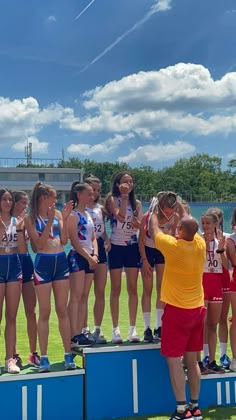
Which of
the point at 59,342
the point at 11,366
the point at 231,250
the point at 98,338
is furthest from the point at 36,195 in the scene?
the point at 59,342

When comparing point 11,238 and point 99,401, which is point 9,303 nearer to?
point 11,238

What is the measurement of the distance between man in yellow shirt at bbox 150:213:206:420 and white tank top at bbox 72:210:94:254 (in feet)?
3.21

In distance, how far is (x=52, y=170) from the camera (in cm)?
4722

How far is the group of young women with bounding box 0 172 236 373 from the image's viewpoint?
4.86 metres

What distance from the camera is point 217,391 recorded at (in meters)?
5.23

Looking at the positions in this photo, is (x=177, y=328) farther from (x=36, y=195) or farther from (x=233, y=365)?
(x=36, y=195)

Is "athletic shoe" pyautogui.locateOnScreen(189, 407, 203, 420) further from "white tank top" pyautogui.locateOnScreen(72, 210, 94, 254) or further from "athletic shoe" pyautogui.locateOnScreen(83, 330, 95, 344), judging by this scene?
"white tank top" pyautogui.locateOnScreen(72, 210, 94, 254)

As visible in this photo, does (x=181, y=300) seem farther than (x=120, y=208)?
No

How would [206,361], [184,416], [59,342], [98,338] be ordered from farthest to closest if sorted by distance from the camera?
1. [59,342]
2. [98,338]
3. [206,361]
4. [184,416]

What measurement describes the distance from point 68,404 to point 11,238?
1.58 metres

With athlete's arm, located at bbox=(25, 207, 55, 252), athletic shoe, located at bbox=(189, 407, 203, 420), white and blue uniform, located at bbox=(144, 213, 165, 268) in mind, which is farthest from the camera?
white and blue uniform, located at bbox=(144, 213, 165, 268)

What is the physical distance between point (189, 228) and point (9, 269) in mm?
1699

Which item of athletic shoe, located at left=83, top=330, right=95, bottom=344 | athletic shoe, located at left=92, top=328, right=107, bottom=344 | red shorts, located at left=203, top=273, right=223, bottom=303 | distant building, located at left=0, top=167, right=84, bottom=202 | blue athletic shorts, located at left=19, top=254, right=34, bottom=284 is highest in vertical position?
distant building, located at left=0, top=167, right=84, bottom=202

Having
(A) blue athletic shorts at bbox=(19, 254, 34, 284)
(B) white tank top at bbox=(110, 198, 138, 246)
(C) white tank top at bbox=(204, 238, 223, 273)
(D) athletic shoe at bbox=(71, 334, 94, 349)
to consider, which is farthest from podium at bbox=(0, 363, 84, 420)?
(C) white tank top at bbox=(204, 238, 223, 273)
